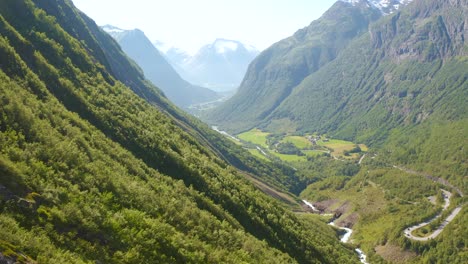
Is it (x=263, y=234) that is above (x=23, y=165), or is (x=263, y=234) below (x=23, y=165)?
below

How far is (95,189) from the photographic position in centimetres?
4275

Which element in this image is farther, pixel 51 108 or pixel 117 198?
pixel 51 108

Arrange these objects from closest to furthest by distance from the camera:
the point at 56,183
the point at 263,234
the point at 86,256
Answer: the point at 86,256 → the point at 56,183 → the point at 263,234

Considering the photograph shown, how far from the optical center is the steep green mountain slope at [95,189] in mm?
32594

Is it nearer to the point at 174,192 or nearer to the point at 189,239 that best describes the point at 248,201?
the point at 174,192

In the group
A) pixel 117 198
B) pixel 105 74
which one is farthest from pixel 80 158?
pixel 105 74

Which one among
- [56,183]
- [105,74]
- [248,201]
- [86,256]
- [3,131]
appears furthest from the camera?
[105,74]

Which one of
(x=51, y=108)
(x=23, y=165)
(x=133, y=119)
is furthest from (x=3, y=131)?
(x=133, y=119)

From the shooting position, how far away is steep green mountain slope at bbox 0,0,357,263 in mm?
32594

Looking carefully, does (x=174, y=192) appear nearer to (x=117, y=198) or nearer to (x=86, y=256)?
(x=117, y=198)

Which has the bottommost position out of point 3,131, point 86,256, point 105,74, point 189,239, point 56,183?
point 189,239

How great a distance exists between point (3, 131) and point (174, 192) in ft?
86.0

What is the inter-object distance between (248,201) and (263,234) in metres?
13.1

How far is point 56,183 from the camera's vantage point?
39094 mm
